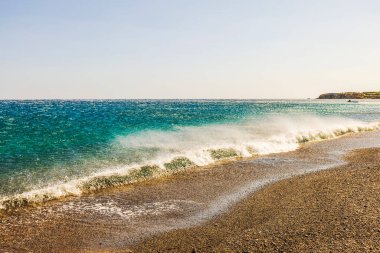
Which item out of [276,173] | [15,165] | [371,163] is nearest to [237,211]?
[276,173]

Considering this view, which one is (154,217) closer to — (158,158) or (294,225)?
(294,225)

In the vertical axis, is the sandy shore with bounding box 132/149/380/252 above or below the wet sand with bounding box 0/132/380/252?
above

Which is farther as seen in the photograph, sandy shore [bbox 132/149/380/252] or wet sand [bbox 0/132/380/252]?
wet sand [bbox 0/132/380/252]

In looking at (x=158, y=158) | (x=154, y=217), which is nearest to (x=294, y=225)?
(x=154, y=217)

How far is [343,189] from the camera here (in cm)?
1121

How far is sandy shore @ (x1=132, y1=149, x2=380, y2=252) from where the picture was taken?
23.0ft

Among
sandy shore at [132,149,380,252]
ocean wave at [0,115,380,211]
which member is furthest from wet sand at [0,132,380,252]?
ocean wave at [0,115,380,211]

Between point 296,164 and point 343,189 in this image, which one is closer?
point 343,189

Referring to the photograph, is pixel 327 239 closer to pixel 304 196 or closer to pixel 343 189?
pixel 304 196

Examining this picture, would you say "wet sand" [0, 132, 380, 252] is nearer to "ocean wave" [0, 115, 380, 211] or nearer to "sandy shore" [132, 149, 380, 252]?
"sandy shore" [132, 149, 380, 252]

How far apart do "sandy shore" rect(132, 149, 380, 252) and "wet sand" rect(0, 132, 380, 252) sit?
0.14ft

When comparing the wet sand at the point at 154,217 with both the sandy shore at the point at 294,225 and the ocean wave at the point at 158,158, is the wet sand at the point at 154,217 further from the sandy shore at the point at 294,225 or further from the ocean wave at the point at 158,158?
the ocean wave at the point at 158,158

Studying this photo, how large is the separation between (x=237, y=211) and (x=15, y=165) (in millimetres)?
10607

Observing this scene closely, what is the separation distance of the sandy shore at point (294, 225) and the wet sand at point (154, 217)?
0.04 m
